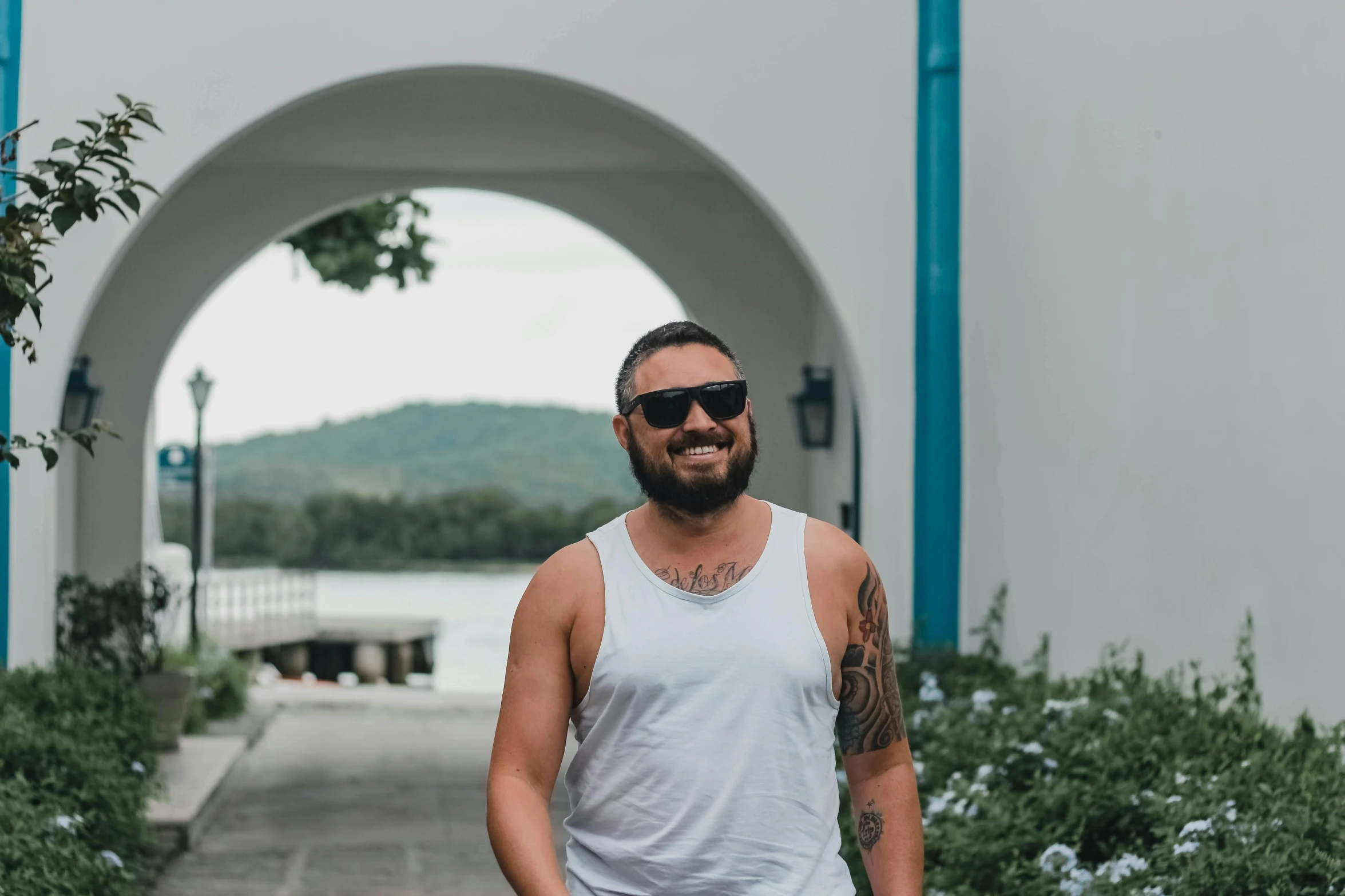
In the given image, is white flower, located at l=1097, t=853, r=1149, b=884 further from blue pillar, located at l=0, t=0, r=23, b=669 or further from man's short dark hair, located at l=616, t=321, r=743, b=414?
blue pillar, located at l=0, t=0, r=23, b=669

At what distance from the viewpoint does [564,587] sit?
2.12 meters

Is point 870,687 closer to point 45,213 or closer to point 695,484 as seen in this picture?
point 695,484

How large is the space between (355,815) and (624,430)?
5.69 metres

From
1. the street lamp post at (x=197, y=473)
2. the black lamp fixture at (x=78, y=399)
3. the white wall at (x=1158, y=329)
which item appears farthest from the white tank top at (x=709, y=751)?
the street lamp post at (x=197, y=473)

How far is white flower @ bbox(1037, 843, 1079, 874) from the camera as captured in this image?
3.67m

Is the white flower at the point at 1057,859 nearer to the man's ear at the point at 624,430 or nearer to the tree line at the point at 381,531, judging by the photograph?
the man's ear at the point at 624,430

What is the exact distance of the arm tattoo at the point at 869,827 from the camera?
2207 mm

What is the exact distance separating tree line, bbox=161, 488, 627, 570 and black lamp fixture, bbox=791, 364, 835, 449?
31.9m

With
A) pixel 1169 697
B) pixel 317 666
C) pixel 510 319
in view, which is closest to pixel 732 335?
pixel 1169 697

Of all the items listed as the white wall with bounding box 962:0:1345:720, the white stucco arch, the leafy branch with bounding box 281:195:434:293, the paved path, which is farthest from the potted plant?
the white wall with bounding box 962:0:1345:720

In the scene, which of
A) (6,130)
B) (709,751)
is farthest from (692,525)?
(6,130)

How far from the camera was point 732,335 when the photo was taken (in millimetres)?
10516

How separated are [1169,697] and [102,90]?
15.5 feet

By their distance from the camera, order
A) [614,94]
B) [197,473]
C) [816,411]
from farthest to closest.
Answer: [197,473] → [816,411] → [614,94]
